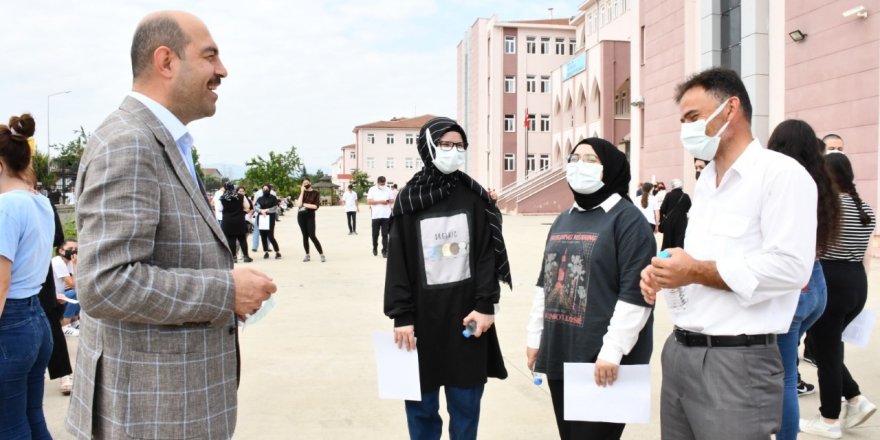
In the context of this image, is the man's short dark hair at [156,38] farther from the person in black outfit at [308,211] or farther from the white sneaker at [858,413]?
the person in black outfit at [308,211]

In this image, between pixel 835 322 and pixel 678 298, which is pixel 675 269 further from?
pixel 835 322

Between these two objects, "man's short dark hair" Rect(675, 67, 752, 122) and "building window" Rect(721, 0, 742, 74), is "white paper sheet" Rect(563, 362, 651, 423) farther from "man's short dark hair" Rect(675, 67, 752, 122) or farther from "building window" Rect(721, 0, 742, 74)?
"building window" Rect(721, 0, 742, 74)

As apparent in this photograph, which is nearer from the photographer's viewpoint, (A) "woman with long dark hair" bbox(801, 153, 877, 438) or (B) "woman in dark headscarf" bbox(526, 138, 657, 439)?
(B) "woman in dark headscarf" bbox(526, 138, 657, 439)

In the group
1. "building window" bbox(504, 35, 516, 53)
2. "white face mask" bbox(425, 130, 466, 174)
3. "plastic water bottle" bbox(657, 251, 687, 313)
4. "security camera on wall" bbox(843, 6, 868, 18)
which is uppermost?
"building window" bbox(504, 35, 516, 53)

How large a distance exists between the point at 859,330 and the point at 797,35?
50.1ft

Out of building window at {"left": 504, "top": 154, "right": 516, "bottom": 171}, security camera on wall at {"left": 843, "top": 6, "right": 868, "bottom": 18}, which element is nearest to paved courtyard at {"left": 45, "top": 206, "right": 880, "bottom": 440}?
security camera on wall at {"left": 843, "top": 6, "right": 868, "bottom": 18}

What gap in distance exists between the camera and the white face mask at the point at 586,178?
319 cm

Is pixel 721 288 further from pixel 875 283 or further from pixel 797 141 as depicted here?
pixel 875 283

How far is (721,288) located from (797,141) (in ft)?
5.24

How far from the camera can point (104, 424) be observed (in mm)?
2023

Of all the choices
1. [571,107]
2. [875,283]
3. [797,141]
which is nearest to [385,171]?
[571,107]

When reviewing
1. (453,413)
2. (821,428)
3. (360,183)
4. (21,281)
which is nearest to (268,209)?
(21,281)

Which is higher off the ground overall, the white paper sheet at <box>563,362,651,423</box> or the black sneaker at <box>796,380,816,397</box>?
the white paper sheet at <box>563,362,651,423</box>

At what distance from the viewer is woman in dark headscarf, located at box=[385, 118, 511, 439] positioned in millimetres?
3414
